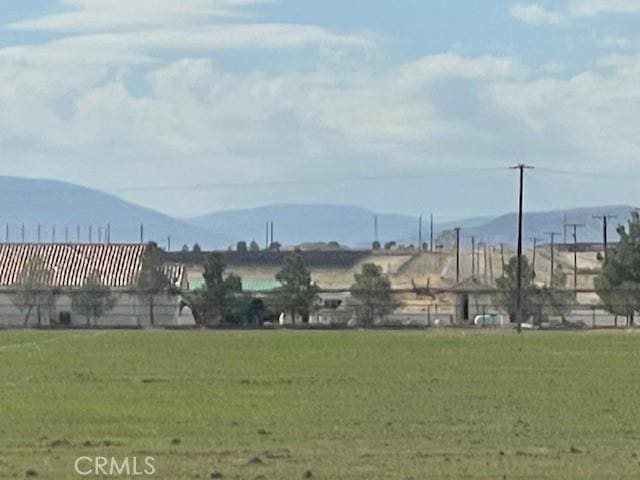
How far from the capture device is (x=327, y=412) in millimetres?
33344

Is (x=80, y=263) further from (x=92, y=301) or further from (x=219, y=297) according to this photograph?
(x=219, y=297)

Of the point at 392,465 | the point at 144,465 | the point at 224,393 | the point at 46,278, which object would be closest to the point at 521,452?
the point at 392,465

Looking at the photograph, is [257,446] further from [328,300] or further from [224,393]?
[328,300]

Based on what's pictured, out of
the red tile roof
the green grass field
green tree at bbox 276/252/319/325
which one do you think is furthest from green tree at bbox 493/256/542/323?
the green grass field

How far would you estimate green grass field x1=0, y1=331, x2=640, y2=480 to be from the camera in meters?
24.5

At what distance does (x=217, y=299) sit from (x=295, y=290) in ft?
15.6

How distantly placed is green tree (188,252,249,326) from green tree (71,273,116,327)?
15.0ft

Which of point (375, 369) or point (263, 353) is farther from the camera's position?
point (263, 353)

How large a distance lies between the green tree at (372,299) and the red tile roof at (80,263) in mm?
11181

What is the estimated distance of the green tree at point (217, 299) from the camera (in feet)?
356

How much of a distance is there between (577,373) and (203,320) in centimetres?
6224

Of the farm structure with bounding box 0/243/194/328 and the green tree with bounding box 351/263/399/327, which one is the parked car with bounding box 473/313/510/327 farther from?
the farm structure with bounding box 0/243/194/328

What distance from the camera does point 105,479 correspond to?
2269cm

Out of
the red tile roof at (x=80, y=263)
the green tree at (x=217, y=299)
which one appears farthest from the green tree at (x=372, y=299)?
the red tile roof at (x=80, y=263)
